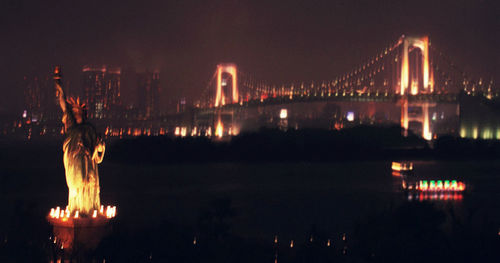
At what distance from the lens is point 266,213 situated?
1363 cm

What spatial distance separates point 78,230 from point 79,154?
67 cm

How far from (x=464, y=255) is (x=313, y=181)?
50.0 feet

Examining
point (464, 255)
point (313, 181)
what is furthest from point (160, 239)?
point (313, 181)

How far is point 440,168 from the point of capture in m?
28.0

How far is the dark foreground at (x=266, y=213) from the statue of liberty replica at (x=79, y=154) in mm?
425

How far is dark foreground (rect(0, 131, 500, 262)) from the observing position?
24.0 feet

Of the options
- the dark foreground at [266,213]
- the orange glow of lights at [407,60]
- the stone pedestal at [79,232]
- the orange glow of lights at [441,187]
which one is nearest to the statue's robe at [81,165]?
the stone pedestal at [79,232]

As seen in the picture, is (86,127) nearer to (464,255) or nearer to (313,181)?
(464,255)

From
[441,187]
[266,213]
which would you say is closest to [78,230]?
[266,213]

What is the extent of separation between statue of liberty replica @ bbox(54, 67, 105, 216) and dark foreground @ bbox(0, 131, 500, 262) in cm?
43

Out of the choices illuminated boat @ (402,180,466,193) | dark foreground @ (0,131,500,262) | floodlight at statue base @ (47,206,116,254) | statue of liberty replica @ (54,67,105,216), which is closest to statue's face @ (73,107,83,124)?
statue of liberty replica @ (54,67,105,216)

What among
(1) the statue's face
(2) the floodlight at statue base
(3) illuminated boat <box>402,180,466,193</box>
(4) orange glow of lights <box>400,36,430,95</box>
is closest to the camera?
(2) the floodlight at statue base

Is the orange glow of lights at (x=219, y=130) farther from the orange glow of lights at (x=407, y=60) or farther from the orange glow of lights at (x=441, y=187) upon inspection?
the orange glow of lights at (x=441, y=187)

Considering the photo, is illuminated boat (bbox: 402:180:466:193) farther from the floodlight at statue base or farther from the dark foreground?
the floodlight at statue base
